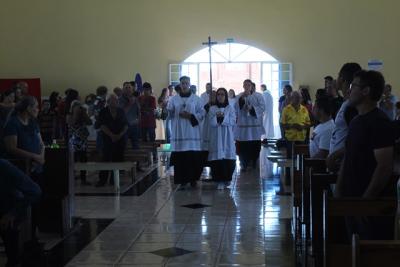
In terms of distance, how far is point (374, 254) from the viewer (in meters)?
2.54

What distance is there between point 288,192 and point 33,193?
5.33m

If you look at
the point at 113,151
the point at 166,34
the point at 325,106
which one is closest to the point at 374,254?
the point at 325,106

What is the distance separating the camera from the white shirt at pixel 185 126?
33.7 ft

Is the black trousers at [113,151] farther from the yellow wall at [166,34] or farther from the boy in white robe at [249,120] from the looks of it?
the yellow wall at [166,34]

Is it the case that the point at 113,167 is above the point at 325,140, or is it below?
below

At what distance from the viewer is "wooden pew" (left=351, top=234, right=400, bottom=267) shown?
251 centimetres

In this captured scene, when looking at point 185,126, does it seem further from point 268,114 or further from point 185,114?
point 268,114

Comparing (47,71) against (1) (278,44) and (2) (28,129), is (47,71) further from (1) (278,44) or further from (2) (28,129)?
(2) (28,129)

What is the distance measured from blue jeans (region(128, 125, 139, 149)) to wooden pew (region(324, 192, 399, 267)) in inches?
361

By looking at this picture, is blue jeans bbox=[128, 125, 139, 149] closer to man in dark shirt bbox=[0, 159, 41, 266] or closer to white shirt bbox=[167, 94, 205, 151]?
white shirt bbox=[167, 94, 205, 151]

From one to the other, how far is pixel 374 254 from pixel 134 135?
10449mm

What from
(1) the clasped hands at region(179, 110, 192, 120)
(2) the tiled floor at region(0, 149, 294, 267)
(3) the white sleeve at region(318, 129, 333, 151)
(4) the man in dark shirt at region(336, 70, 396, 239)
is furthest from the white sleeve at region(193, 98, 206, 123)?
(4) the man in dark shirt at region(336, 70, 396, 239)

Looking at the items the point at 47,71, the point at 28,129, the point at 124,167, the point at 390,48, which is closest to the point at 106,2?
the point at 47,71

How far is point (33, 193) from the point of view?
5219 millimetres
